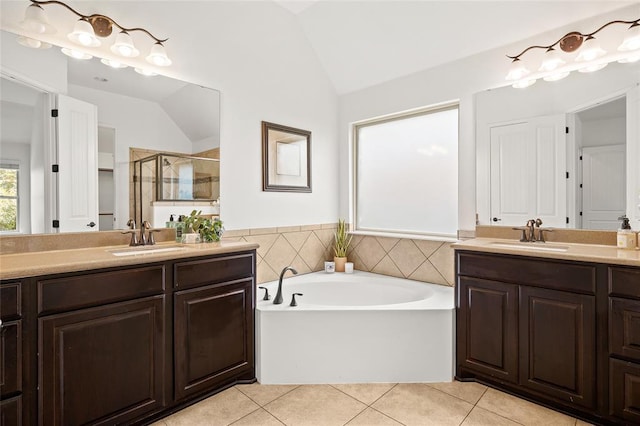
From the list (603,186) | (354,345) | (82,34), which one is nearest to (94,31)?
(82,34)

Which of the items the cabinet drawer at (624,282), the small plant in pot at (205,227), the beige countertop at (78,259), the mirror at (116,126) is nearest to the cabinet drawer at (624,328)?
the cabinet drawer at (624,282)

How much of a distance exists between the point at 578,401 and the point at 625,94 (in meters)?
1.88

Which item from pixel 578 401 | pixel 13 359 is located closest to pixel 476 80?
pixel 578 401

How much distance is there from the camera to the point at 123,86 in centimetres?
222

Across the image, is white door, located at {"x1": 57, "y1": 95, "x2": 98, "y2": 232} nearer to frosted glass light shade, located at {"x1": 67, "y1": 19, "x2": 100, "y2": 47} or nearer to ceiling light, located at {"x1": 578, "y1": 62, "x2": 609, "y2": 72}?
frosted glass light shade, located at {"x1": 67, "y1": 19, "x2": 100, "y2": 47}

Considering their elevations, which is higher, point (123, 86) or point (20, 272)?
point (123, 86)

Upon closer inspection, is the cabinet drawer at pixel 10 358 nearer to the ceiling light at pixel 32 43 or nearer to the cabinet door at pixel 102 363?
the cabinet door at pixel 102 363

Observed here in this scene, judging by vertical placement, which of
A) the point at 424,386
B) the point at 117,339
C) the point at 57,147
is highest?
the point at 57,147

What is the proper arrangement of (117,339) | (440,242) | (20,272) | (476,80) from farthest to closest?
1. (440,242)
2. (476,80)
3. (117,339)
4. (20,272)

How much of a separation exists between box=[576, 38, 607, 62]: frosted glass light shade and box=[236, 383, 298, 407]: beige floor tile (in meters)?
2.91

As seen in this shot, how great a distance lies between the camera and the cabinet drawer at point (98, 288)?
1486mm

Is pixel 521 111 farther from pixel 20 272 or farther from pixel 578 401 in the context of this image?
pixel 20 272

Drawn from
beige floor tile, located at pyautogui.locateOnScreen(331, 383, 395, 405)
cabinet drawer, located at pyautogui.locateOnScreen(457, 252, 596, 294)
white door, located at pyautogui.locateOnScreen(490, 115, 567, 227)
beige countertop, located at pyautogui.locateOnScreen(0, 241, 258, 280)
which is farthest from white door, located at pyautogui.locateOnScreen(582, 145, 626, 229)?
beige countertop, located at pyautogui.locateOnScreen(0, 241, 258, 280)

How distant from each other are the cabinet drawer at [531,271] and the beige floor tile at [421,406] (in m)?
0.79
